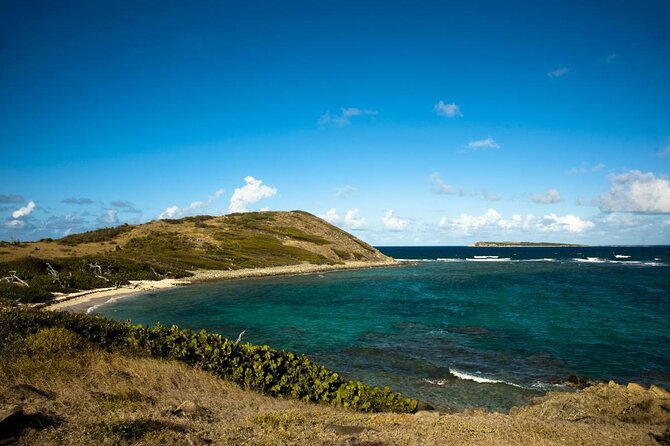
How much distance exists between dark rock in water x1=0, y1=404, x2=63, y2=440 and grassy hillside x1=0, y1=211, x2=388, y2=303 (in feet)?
135

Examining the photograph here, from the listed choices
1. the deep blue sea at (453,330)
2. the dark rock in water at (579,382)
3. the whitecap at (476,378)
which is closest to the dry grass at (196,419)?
the whitecap at (476,378)

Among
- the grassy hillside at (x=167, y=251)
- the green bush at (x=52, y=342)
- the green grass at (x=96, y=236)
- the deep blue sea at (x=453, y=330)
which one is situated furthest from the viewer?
the green grass at (x=96, y=236)

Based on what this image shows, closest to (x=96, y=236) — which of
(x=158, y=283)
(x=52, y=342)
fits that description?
(x=158, y=283)

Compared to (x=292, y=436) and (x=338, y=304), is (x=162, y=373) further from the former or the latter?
(x=338, y=304)

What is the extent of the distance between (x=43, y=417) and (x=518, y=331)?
3963 cm

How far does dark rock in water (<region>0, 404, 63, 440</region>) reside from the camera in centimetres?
1016

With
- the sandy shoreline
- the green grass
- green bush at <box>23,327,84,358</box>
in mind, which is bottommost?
the sandy shoreline

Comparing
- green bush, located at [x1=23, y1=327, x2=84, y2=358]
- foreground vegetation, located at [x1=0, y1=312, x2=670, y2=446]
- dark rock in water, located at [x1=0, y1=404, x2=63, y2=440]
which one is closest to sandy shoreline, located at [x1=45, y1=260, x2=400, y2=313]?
green bush, located at [x1=23, y1=327, x2=84, y2=358]

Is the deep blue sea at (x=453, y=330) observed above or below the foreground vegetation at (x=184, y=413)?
below

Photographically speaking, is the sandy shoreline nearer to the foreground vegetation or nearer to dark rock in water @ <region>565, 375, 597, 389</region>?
the foreground vegetation

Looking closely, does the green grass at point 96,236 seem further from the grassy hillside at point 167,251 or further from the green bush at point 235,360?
the green bush at point 235,360

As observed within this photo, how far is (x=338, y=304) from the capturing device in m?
58.7

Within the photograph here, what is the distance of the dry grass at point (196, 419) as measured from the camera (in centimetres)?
1124

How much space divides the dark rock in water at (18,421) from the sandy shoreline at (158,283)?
125 feet
